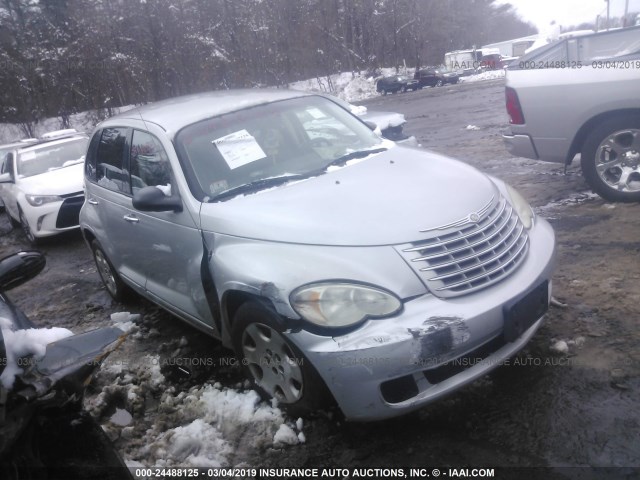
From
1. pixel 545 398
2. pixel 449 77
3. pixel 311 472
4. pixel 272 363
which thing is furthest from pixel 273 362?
pixel 449 77

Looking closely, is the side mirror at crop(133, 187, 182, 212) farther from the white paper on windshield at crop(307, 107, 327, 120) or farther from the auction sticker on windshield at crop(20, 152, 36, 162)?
the auction sticker on windshield at crop(20, 152, 36, 162)

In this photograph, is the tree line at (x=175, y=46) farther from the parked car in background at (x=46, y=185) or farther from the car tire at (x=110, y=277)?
the car tire at (x=110, y=277)

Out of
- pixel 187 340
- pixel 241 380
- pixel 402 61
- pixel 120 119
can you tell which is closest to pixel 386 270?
pixel 241 380

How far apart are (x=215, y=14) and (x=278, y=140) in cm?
3817

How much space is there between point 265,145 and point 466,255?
165 centimetres

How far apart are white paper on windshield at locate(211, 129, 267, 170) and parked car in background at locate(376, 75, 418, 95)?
1294 inches

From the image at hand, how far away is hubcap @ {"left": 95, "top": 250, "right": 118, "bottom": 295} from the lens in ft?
17.0

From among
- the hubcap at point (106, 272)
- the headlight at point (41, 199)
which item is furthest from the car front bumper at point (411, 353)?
the headlight at point (41, 199)

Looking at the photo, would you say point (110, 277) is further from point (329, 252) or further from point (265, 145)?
point (329, 252)

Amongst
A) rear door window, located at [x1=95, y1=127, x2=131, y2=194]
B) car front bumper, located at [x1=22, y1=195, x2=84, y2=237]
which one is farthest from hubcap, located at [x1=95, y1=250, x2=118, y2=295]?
car front bumper, located at [x1=22, y1=195, x2=84, y2=237]

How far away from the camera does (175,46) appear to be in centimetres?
3475

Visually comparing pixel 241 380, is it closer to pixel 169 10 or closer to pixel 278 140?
pixel 278 140

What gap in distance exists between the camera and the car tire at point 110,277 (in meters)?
5.06

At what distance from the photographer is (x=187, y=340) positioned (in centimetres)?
418
